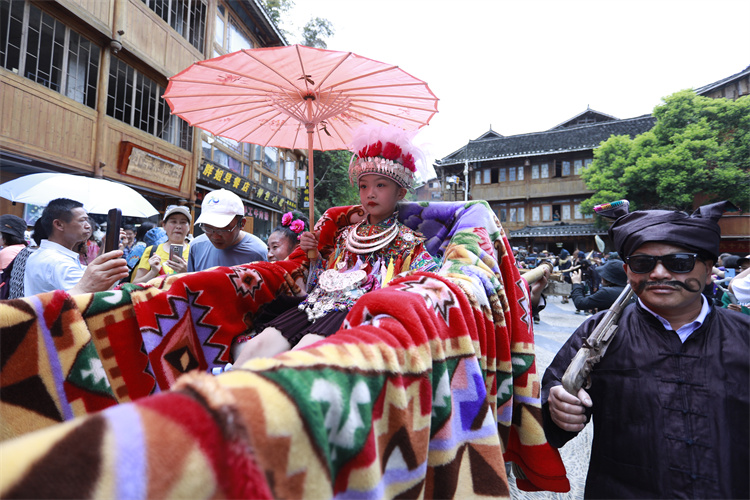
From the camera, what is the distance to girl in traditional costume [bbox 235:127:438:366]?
202cm

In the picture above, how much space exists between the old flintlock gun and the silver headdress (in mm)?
1384

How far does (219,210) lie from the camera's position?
3566mm

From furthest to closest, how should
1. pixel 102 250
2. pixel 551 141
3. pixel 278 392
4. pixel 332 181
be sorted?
pixel 551 141 → pixel 332 181 → pixel 102 250 → pixel 278 392

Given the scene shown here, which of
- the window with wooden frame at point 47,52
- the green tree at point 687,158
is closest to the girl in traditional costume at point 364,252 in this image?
the window with wooden frame at point 47,52

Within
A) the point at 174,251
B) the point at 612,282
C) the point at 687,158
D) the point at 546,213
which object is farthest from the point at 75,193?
the point at 546,213

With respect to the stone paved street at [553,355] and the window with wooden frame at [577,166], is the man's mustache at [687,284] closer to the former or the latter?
the stone paved street at [553,355]

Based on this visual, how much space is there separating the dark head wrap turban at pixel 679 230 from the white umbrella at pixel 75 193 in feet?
18.4

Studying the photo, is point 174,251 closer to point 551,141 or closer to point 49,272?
point 49,272

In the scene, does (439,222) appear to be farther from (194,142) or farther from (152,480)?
(194,142)

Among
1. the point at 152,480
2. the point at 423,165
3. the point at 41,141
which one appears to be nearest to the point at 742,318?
the point at 423,165

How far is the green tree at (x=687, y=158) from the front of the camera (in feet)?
62.5

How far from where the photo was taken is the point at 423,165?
2574 mm

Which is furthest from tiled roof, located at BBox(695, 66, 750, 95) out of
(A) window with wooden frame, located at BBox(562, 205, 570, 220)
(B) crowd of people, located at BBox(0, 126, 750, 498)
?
(B) crowd of people, located at BBox(0, 126, 750, 498)

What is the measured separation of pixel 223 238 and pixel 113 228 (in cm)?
194
